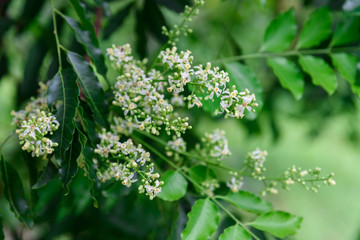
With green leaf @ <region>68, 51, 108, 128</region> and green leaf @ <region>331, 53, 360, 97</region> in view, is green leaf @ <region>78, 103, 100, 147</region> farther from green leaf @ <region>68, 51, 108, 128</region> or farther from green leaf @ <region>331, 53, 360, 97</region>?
green leaf @ <region>331, 53, 360, 97</region>

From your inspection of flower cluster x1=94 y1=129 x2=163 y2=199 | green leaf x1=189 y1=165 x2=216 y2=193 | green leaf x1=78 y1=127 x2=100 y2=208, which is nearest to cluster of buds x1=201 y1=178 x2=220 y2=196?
green leaf x1=189 y1=165 x2=216 y2=193

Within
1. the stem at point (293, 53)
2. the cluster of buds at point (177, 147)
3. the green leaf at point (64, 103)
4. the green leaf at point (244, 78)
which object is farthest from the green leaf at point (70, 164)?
the stem at point (293, 53)

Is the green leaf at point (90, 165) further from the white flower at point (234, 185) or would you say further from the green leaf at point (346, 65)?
the green leaf at point (346, 65)

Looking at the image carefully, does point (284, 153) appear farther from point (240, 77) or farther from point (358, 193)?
point (240, 77)

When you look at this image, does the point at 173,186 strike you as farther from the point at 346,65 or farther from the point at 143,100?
the point at 346,65

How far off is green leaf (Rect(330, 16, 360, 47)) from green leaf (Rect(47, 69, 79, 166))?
3.74ft

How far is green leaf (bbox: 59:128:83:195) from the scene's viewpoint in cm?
101

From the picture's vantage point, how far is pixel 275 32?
5.20 ft

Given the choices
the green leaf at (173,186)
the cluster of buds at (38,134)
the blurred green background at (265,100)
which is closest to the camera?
the cluster of buds at (38,134)

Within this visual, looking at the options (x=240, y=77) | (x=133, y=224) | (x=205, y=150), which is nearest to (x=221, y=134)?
(x=205, y=150)

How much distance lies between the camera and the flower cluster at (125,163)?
3.43ft

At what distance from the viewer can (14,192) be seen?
120 centimetres

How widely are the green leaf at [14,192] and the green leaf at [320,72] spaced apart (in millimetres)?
1162

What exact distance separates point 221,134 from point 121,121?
37 cm
